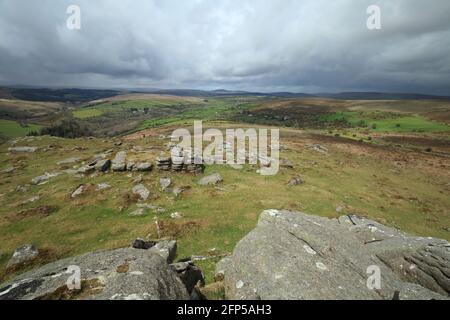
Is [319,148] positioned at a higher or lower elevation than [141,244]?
lower

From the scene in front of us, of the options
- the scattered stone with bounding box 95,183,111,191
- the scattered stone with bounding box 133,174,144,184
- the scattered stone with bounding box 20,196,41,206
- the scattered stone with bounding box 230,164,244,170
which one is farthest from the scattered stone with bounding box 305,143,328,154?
the scattered stone with bounding box 20,196,41,206

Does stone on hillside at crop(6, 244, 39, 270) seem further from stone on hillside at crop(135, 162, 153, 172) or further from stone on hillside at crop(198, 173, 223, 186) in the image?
stone on hillside at crop(198, 173, 223, 186)

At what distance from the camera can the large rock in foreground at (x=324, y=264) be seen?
918cm

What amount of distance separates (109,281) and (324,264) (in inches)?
297

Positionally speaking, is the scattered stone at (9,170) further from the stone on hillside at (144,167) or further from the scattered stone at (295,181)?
the scattered stone at (295,181)

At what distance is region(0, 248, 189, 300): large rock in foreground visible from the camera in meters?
8.30

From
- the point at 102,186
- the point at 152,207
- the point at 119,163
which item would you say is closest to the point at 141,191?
the point at 152,207

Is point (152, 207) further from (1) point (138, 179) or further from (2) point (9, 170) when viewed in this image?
(2) point (9, 170)

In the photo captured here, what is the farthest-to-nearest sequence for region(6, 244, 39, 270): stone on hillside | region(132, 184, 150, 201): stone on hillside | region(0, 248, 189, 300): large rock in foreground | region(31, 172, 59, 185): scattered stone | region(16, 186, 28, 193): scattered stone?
region(31, 172, 59, 185): scattered stone, region(16, 186, 28, 193): scattered stone, region(132, 184, 150, 201): stone on hillside, region(6, 244, 39, 270): stone on hillside, region(0, 248, 189, 300): large rock in foreground

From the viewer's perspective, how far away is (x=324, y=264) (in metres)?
Answer: 10.4

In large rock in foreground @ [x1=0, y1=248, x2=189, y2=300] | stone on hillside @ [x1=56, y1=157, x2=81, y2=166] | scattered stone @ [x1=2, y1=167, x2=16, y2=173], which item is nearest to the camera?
large rock in foreground @ [x1=0, y1=248, x2=189, y2=300]

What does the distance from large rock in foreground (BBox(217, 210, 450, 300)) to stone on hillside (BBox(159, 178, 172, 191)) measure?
64.7 ft

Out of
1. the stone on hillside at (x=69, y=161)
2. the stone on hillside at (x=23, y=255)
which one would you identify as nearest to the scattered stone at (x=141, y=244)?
the stone on hillside at (x=23, y=255)
